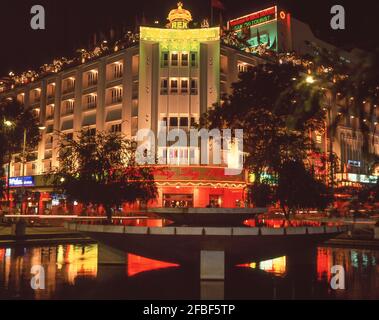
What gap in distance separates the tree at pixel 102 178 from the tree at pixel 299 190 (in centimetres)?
Answer: 864

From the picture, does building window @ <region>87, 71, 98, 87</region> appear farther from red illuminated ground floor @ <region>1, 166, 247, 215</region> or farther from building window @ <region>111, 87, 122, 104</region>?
red illuminated ground floor @ <region>1, 166, 247, 215</region>

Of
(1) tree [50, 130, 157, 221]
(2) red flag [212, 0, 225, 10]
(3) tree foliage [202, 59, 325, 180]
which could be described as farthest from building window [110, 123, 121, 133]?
(1) tree [50, 130, 157, 221]

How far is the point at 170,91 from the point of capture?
52.5 meters

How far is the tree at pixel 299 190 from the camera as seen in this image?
1121 inches

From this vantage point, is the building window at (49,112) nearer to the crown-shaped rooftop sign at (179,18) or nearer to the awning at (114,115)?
the awning at (114,115)

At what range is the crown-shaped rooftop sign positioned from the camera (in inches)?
2131

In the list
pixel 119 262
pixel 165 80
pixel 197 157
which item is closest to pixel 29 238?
pixel 119 262

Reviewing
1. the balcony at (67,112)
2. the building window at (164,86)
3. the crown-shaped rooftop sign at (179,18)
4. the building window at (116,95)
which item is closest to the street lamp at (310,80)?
the building window at (164,86)

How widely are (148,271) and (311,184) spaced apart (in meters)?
16.9

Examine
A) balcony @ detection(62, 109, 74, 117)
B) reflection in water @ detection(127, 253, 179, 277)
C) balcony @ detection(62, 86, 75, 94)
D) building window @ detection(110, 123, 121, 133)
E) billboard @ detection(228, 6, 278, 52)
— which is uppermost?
billboard @ detection(228, 6, 278, 52)

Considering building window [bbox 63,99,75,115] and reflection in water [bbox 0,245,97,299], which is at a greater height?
building window [bbox 63,99,75,115]

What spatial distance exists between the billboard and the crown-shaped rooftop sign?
21.3 meters

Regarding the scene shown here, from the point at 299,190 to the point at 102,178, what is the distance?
12.5 meters
